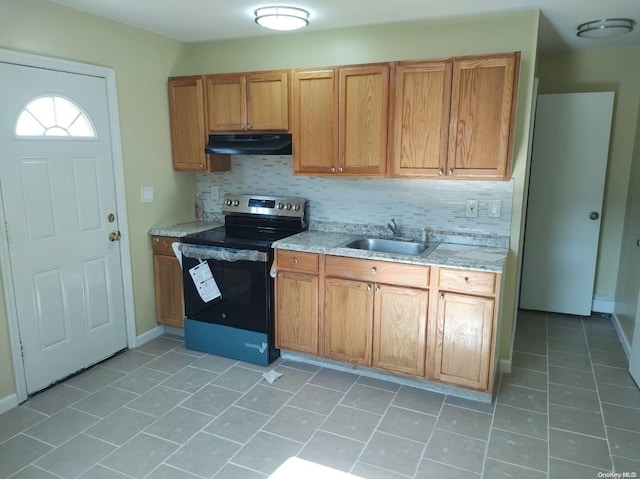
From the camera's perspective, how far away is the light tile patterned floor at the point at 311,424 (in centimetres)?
217

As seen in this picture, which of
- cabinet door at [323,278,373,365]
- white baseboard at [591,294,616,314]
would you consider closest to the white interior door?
white baseboard at [591,294,616,314]

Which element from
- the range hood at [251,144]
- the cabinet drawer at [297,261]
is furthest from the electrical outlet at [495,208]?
the range hood at [251,144]

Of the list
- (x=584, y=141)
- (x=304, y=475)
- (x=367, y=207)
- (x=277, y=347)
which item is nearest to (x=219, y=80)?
(x=367, y=207)

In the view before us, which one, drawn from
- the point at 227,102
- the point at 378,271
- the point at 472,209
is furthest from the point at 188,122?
the point at 472,209

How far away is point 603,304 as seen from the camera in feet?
13.7

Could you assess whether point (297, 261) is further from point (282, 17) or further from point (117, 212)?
point (282, 17)

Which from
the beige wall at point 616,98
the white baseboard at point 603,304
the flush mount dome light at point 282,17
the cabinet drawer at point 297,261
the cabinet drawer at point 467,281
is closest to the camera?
the cabinet drawer at point 467,281

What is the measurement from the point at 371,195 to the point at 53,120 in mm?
2152

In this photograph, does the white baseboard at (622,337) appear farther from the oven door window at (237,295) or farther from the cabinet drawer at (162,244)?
the cabinet drawer at (162,244)

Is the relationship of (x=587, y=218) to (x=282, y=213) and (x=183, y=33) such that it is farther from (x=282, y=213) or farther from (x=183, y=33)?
(x=183, y=33)

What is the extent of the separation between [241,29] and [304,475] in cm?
288

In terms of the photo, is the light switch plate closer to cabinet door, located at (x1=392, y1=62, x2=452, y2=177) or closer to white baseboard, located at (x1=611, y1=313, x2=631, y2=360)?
cabinet door, located at (x1=392, y1=62, x2=452, y2=177)

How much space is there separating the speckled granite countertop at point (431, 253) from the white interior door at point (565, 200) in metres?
1.49

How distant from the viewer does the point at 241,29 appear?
319 cm
